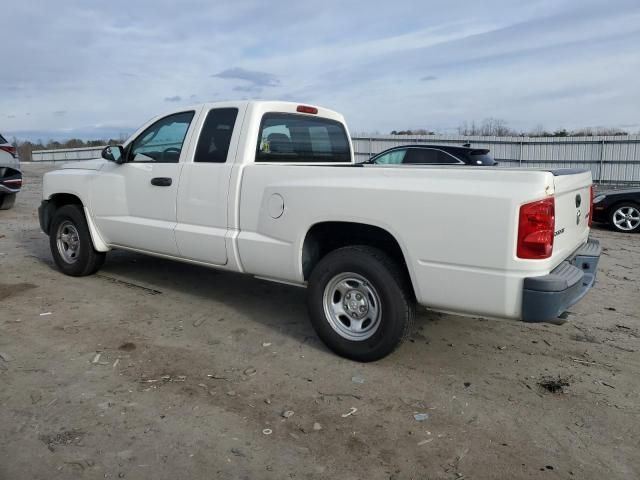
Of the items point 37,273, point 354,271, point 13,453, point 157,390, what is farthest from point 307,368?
point 37,273

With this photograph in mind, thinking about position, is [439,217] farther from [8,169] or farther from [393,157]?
[8,169]

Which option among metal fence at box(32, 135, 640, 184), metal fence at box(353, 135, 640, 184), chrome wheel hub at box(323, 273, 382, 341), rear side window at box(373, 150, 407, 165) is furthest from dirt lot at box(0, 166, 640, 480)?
metal fence at box(353, 135, 640, 184)

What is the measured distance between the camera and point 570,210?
12.4 feet

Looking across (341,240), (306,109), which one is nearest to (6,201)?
(306,109)

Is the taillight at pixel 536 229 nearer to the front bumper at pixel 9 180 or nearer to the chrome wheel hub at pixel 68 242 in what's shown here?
the chrome wheel hub at pixel 68 242

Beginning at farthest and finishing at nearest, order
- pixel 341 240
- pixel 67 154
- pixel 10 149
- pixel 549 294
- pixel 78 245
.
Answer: pixel 67 154 < pixel 10 149 < pixel 78 245 < pixel 341 240 < pixel 549 294

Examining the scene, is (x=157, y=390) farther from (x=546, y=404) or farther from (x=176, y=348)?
(x=546, y=404)

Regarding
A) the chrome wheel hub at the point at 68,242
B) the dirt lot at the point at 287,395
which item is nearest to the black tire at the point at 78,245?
the chrome wheel hub at the point at 68,242

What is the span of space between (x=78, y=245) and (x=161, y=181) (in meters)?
1.76

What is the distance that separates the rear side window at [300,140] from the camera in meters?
4.75

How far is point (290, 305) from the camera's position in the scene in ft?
17.7

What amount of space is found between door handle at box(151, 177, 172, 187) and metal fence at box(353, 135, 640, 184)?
16.6m

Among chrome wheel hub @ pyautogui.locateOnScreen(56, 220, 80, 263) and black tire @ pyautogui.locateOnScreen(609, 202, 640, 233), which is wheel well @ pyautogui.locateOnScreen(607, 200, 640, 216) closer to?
black tire @ pyautogui.locateOnScreen(609, 202, 640, 233)

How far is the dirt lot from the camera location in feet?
9.17
